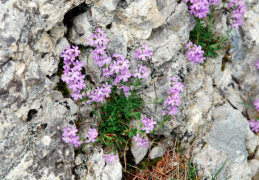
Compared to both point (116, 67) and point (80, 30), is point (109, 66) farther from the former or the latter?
point (80, 30)

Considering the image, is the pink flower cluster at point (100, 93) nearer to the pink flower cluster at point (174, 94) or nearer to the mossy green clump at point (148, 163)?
the pink flower cluster at point (174, 94)

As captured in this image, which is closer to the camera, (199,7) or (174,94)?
(174,94)

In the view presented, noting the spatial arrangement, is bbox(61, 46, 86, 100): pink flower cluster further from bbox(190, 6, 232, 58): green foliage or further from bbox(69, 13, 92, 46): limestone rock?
bbox(190, 6, 232, 58): green foliage

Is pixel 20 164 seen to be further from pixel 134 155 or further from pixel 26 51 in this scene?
pixel 134 155

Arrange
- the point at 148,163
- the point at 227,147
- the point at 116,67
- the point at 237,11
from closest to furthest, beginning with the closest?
the point at 116,67, the point at 148,163, the point at 227,147, the point at 237,11

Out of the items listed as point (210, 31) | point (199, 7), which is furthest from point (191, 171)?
point (199, 7)

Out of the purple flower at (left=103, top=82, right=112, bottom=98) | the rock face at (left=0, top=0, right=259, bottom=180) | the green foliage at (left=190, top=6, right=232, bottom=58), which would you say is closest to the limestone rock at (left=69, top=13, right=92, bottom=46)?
the rock face at (left=0, top=0, right=259, bottom=180)

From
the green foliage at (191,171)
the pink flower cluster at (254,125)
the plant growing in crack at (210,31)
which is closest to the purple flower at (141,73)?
the plant growing in crack at (210,31)

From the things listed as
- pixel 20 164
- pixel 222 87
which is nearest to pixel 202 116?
pixel 222 87
